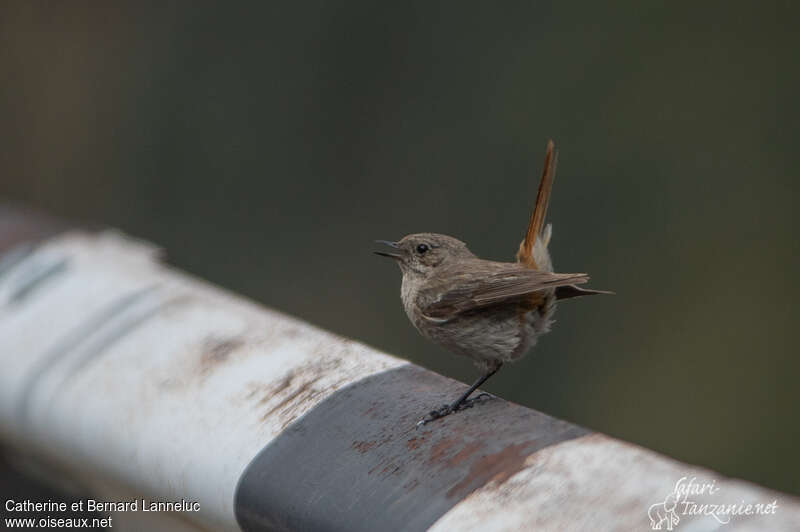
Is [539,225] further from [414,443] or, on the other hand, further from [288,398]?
[414,443]

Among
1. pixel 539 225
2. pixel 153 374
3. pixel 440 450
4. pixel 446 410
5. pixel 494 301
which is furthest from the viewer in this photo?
pixel 539 225

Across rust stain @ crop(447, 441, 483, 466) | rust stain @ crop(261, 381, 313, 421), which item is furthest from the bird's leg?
rust stain @ crop(261, 381, 313, 421)

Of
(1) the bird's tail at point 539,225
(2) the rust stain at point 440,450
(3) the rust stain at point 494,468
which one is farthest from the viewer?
(1) the bird's tail at point 539,225

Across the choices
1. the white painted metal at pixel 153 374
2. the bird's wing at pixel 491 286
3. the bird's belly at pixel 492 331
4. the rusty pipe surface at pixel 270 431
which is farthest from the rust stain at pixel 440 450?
the bird's belly at pixel 492 331

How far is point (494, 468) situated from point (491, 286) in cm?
126

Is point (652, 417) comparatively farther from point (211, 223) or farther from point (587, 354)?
point (211, 223)

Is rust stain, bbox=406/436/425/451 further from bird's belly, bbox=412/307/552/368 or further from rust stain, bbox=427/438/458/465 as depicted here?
bird's belly, bbox=412/307/552/368

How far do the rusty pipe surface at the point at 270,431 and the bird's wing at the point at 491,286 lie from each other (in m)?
0.57

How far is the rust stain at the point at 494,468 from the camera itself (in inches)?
71.3

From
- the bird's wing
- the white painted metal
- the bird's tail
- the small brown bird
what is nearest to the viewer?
the white painted metal

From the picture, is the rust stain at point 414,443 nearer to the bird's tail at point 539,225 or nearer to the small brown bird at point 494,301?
the small brown bird at point 494,301

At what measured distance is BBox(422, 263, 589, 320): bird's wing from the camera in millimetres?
2912

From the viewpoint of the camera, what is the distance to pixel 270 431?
7.07ft

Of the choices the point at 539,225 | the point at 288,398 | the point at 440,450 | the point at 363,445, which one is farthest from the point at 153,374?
the point at 539,225
